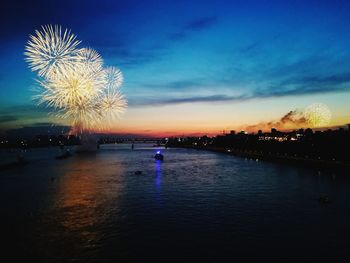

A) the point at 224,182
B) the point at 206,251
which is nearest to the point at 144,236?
the point at 206,251

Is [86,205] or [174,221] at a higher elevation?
[174,221]

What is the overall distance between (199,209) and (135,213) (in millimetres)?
6983

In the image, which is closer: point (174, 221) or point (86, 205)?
point (174, 221)

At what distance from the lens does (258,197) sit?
161ft

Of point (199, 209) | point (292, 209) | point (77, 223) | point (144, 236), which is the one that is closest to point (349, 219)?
point (292, 209)

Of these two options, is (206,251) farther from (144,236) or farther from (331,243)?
(331,243)

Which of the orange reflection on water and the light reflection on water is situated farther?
the orange reflection on water

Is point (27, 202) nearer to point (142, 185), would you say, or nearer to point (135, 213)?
point (135, 213)

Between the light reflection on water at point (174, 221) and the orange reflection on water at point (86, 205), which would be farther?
the orange reflection on water at point (86, 205)

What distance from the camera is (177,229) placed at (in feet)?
102

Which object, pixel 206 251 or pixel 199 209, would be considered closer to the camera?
pixel 206 251

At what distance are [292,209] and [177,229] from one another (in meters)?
15.3

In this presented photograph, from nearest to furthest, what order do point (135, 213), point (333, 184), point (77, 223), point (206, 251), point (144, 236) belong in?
point (206, 251) < point (144, 236) < point (77, 223) < point (135, 213) < point (333, 184)

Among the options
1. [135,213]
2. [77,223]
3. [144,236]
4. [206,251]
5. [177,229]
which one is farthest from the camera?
[135,213]
